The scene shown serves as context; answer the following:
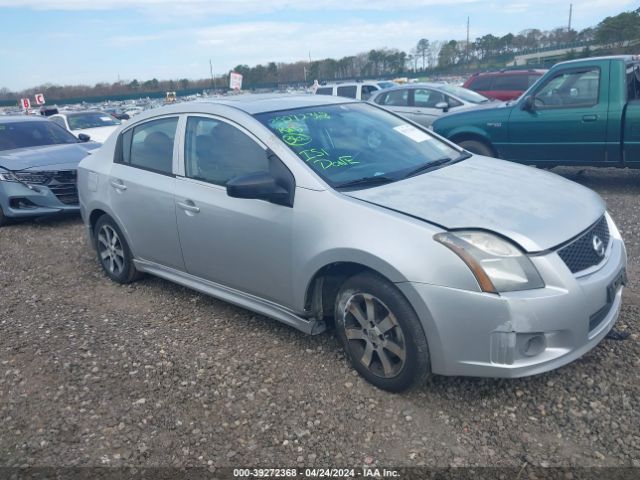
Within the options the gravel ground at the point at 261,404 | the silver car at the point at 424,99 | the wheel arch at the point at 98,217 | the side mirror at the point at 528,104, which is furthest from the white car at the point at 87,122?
the gravel ground at the point at 261,404

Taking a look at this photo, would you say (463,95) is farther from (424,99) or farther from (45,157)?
(45,157)

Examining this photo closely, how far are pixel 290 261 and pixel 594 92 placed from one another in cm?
580

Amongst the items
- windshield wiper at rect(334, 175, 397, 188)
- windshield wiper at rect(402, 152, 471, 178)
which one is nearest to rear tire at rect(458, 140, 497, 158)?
windshield wiper at rect(402, 152, 471, 178)

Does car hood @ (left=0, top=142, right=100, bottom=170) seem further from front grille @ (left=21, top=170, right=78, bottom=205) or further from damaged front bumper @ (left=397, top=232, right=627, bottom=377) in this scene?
damaged front bumper @ (left=397, top=232, right=627, bottom=377)

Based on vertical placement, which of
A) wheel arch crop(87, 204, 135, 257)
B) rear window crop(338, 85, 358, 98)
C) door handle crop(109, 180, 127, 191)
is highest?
rear window crop(338, 85, 358, 98)

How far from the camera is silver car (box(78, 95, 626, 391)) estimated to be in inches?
112

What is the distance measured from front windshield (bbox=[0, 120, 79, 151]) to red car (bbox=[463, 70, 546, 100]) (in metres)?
11.2

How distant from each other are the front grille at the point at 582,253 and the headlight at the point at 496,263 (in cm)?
24

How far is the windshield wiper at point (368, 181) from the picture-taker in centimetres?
347

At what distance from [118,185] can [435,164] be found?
2.68 m

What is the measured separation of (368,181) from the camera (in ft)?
11.6

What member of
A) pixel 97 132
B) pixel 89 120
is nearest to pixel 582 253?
pixel 97 132

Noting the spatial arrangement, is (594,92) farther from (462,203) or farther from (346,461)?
(346,461)

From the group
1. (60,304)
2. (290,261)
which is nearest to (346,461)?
(290,261)
